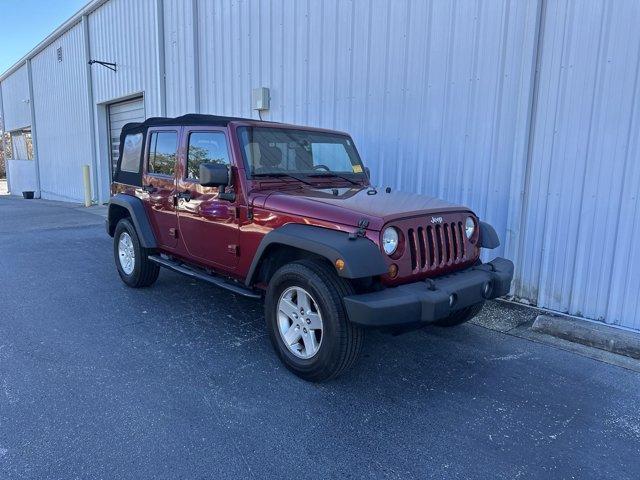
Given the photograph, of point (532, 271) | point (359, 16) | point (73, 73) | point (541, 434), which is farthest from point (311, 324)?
point (73, 73)

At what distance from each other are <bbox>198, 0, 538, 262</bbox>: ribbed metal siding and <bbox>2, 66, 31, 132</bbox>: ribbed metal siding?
58.2 feet

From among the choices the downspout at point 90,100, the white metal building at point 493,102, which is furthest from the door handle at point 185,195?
the downspout at point 90,100

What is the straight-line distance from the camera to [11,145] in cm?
2612

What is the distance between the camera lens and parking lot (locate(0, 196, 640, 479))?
99.1 inches

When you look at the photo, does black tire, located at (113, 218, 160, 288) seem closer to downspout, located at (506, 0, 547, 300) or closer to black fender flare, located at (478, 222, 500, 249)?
black fender flare, located at (478, 222, 500, 249)

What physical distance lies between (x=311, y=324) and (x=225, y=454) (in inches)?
42.3

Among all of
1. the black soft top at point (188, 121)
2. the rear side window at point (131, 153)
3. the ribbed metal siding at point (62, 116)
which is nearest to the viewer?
the black soft top at point (188, 121)

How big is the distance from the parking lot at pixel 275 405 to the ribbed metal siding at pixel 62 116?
12.8 m

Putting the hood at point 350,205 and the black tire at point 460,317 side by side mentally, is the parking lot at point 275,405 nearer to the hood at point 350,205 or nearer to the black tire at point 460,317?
the black tire at point 460,317

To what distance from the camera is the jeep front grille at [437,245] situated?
3307 mm

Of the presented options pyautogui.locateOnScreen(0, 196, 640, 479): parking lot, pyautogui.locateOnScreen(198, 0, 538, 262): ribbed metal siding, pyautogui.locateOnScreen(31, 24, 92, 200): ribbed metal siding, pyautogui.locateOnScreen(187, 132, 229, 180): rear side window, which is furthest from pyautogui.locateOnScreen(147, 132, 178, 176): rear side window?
pyautogui.locateOnScreen(31, 24, 92, 200): ribbed metal siding

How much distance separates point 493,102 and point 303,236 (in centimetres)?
326

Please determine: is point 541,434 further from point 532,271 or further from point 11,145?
point 11,145

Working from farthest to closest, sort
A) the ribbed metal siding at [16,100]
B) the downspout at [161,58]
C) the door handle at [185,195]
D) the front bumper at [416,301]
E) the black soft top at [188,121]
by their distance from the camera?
the ribbed metal siding at [16,100], the downspout at [161,58], the door handle at [185,195], the black soft top at [188,121], the front bumper at [416,301]
